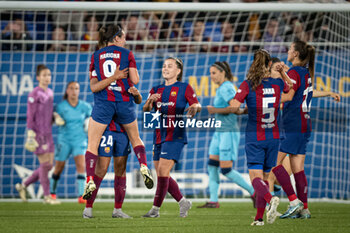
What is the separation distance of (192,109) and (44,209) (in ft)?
9.74

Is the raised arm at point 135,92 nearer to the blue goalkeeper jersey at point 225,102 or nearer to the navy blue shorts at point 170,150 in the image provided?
the navy blue shorts at point 170,150

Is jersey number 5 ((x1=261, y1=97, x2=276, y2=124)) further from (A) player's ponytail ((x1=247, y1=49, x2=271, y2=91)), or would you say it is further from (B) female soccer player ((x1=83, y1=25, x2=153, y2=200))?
(B) female soccer player ((x1=83, y1=25, x2=153, y2=200))

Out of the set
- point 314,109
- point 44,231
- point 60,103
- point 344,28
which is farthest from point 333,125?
point 44,231

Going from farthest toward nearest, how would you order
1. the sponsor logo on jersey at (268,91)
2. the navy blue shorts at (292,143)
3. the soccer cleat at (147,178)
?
the navy blue shorts at (292,143) < the soccer cleat at (147,178) < the sponsor logo on jersey at (268,91)

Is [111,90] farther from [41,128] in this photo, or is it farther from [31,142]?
[41,128]

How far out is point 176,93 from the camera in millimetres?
7074

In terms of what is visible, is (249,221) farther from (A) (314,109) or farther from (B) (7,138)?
(B) (7,138)

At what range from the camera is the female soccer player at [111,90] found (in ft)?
21.7

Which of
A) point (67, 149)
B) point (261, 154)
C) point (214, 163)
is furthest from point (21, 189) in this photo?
point (261, 154)

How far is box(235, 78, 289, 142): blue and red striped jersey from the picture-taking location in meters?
6.24

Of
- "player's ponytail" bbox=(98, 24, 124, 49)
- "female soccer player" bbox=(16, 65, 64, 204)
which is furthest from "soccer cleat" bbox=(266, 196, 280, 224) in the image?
"female soccer player" bbox=(16, 65, 64, 204)

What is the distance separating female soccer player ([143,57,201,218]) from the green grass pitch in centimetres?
30

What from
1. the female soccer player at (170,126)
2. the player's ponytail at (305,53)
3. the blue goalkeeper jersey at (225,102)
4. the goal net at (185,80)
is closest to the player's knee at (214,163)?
the blue goalkeeper jersey at (225,102)

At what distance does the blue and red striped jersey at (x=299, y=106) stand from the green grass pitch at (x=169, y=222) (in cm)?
104
